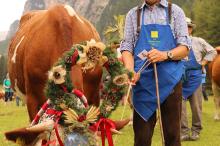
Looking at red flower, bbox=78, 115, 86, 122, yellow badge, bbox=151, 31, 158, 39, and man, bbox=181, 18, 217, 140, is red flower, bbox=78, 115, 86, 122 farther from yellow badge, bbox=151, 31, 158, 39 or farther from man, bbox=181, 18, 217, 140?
man, bbox=181, 18, 217, 140

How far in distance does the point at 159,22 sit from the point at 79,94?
1301mm

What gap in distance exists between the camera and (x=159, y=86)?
506cm

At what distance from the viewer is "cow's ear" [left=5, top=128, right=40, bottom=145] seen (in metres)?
3.76

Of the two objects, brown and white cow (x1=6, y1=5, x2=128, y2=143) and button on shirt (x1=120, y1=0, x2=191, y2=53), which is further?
brown and white cow (x1=6, y1=5, x2=128, y2=143)

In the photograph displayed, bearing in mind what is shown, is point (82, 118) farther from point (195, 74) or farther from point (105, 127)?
point (195, 74)

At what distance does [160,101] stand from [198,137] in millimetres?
5040

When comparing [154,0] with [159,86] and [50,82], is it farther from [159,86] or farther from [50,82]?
[50,82]

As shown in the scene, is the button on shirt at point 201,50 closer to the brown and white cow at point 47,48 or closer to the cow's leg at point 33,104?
the brown and white cow at point 47,48

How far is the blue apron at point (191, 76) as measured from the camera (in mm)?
9484

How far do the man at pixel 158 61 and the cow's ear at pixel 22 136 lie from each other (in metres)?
1.42

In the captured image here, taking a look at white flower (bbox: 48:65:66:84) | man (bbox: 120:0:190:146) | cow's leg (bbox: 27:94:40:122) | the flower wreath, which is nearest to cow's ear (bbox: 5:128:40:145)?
the flower wreath

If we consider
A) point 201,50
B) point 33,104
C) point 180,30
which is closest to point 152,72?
point 180,30

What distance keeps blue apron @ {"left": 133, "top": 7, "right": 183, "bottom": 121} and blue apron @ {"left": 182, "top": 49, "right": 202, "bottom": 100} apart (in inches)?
172

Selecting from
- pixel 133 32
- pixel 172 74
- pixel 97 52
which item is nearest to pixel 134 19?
pixel 133 32
